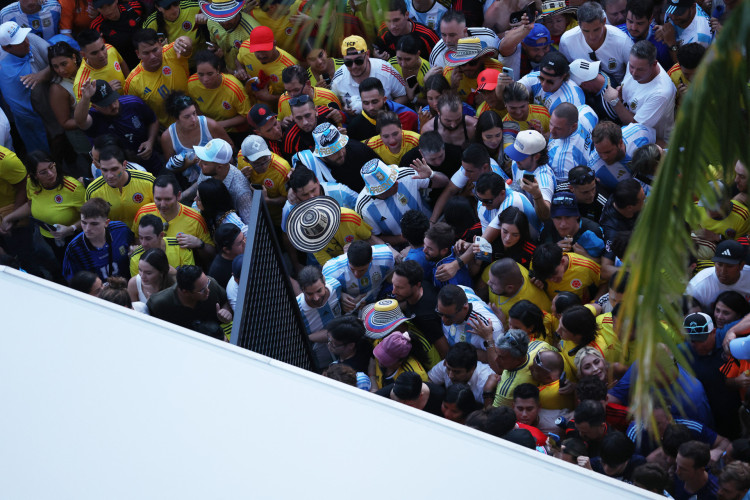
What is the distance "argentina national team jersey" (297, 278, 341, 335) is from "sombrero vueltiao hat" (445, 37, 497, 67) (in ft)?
6.90

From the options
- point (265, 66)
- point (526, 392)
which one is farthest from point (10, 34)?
point (526, 392)

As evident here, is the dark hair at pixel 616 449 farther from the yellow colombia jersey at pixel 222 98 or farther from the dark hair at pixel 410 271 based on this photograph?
the yellow colombia jersey at pixel 222 98

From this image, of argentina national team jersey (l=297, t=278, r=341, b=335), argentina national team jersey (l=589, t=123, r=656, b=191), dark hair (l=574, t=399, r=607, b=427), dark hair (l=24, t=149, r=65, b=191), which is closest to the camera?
dark hair (l=574, t=399, r=607, b=427)

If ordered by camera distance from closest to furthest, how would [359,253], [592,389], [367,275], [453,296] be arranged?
1. [592,389]
2. [453,296]
3. [359,253]
4. [367,275]

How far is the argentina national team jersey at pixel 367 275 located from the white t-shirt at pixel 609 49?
2.37 meters

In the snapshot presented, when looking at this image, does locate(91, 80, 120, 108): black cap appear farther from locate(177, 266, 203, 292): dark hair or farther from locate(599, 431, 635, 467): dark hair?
locate(599, 431, 635, 467): dark hair

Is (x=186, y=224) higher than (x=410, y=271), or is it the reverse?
(x=410, y=271)

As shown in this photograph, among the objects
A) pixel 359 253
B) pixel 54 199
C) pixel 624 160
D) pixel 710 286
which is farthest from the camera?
pixel 54 199

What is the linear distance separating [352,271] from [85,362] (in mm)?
3677

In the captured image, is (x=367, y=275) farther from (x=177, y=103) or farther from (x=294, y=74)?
(x=177, y=103)

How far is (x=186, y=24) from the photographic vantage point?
26.4ft

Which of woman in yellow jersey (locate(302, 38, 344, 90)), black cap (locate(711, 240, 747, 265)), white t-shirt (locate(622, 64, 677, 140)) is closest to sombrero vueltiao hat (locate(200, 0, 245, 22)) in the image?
woman in yellow jersey (locate(302, 38, 344, 90))

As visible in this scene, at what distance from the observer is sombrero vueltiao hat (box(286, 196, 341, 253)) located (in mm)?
5965

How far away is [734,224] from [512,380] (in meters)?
1.86
